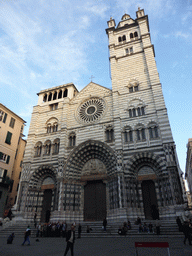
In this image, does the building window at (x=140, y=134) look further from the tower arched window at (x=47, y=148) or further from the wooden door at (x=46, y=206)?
the wooden door at (x=46, y=206)

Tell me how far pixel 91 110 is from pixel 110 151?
A: 23.9 feet

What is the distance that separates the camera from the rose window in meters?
24.5

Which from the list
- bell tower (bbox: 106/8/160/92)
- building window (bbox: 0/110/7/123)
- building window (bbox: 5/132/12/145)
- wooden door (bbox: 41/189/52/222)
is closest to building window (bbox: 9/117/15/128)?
building window (bbox: 0/110/7/123)

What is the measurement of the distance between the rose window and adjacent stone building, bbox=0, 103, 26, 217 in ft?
39.8

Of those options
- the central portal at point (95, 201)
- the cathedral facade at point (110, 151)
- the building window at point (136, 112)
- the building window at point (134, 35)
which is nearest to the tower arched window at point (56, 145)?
the cathedral facade at point (110, 151)

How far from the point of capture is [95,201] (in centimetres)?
2066

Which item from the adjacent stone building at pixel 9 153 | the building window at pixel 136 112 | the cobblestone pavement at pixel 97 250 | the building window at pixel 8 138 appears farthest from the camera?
the building window at pixel 8 138

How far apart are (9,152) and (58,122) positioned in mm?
9465

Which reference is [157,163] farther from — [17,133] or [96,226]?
[17,133]

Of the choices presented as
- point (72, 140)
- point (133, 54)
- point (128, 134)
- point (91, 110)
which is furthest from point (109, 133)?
point (133, 54)

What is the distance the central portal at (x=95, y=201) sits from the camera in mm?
19984

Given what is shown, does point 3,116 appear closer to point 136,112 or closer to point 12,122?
point 12,122

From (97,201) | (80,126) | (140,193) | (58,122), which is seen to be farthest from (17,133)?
(140,193)

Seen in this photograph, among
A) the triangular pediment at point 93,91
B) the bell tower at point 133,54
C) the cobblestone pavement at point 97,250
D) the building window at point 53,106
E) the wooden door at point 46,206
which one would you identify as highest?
the bell tower at point 133,54
